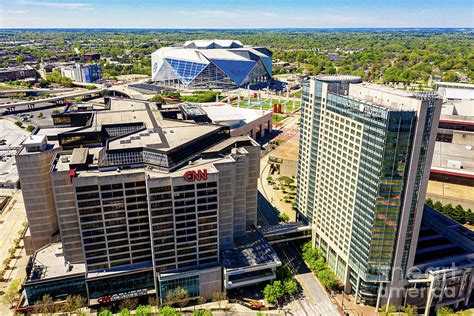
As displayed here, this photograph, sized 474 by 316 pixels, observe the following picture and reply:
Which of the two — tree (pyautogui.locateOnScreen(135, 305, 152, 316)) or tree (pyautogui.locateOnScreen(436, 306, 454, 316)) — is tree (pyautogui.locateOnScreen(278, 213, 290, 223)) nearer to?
tree (pyautogui.locateOnScreen(436, 306, 454, 316))

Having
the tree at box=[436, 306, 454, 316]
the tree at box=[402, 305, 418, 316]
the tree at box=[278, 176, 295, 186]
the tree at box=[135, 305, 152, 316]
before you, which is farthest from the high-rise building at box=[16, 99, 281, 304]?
the tree at box=[278, 176, 295, 186]

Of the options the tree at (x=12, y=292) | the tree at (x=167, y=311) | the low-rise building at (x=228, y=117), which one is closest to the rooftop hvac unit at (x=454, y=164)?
the low-rise building at (x=228, y=117)

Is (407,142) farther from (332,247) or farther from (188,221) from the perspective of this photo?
(188,221)

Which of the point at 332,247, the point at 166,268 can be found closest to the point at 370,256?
the point at 332,247

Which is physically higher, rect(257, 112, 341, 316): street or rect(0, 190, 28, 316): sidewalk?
rect(0, 190, 28, 316): sidewalk

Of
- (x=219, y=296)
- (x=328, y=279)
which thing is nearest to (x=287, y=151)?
(x=328, y=279)

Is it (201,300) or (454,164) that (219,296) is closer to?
(201,300)

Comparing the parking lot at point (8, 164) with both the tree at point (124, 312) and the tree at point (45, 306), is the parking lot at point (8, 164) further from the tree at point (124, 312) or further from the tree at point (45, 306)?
the tree at point (124, 312)
